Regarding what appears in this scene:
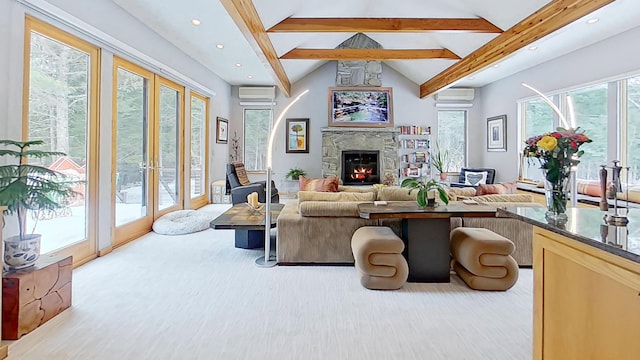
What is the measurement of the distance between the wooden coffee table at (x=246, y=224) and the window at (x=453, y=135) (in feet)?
18.9

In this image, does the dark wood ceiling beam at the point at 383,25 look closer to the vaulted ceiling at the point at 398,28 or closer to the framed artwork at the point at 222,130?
the vaulted ceiling at the point at 398,28

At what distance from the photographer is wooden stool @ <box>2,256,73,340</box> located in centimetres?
211

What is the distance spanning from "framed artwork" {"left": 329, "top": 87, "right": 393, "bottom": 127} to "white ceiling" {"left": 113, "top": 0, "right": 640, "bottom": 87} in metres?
1.06

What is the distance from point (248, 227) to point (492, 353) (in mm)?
2419

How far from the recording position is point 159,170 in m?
5.36

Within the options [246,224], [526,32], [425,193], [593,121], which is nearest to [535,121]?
[593,121]

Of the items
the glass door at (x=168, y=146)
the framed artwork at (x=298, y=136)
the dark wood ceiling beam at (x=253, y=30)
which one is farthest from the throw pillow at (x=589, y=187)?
the glass door at (x=168, y=146)

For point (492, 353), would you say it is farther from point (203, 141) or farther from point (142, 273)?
point (203, 141)

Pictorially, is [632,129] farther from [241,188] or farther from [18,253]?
[18,253]

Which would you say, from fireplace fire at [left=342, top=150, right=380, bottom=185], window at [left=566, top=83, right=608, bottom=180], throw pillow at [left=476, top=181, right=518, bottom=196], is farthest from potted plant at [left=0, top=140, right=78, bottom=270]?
fireplace fire at [left=342, top=150, right=380, bottom=185]

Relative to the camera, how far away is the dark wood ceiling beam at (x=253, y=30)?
11.8 feet

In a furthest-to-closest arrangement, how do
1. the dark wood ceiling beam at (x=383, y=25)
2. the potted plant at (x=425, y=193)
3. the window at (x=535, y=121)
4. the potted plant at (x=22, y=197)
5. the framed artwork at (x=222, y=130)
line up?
the framed artwork at (x=222, y=130) < the window at (x=535, y=121) < the dark wood ceiling beam at (x=383, y=25) < the potted plant at (x=425, y=193) < the potted plant at (x=22, y=197)

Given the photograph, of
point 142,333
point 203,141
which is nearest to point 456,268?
point 142,333

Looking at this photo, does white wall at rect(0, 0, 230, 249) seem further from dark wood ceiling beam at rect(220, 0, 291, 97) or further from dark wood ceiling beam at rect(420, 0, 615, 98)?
dark wood ceiling beam at rect(420, 0, 615, 98)
